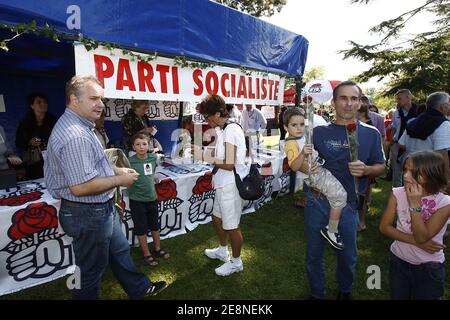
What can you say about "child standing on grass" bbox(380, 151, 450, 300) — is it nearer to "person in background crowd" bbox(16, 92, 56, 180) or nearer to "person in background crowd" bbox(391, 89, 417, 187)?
"person in background crowd" bbox(391, 89, 417, 187)

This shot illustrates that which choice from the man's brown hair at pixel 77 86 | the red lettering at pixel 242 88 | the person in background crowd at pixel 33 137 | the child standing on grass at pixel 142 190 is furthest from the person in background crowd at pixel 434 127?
the person in background crowd at pixel 33 137

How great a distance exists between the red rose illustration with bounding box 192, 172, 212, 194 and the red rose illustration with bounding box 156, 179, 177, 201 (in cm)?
40

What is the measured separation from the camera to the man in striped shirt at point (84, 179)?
1820 mm

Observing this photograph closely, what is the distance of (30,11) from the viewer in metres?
2.45

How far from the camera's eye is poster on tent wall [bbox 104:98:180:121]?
608cm

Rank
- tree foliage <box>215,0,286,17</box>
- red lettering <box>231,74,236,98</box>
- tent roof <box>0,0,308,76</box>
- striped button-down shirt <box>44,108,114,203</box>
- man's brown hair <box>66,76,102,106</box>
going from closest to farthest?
1. striped button-down shirt <box>44,108,114,203</box>
2. man's brown hair <box>66,76,102,106</box>
3. tent roof <box>0,0,308,76</box>
4. red lettering <box>231,74,236,98</box>
5. tree foliage <box>215,0,286,17</box>

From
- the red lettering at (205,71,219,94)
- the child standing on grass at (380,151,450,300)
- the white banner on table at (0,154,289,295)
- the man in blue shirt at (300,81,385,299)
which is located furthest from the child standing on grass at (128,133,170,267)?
the child standing on grass at (380,151,450,300)

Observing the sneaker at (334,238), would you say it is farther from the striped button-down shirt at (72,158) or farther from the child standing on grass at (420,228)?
the striped button-down shirt at (72,158)

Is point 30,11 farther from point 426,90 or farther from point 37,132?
point 426,90

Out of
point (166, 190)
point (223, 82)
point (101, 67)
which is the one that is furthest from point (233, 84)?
point (101, 67)

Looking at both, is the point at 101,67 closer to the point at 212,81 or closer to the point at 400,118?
the point at 212,81

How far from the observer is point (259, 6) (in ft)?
68.8

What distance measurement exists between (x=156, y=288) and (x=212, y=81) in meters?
2.79

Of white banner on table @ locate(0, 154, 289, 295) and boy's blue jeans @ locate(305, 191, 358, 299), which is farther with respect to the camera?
white banner on table @ locate(0, 154, 289, 295)
